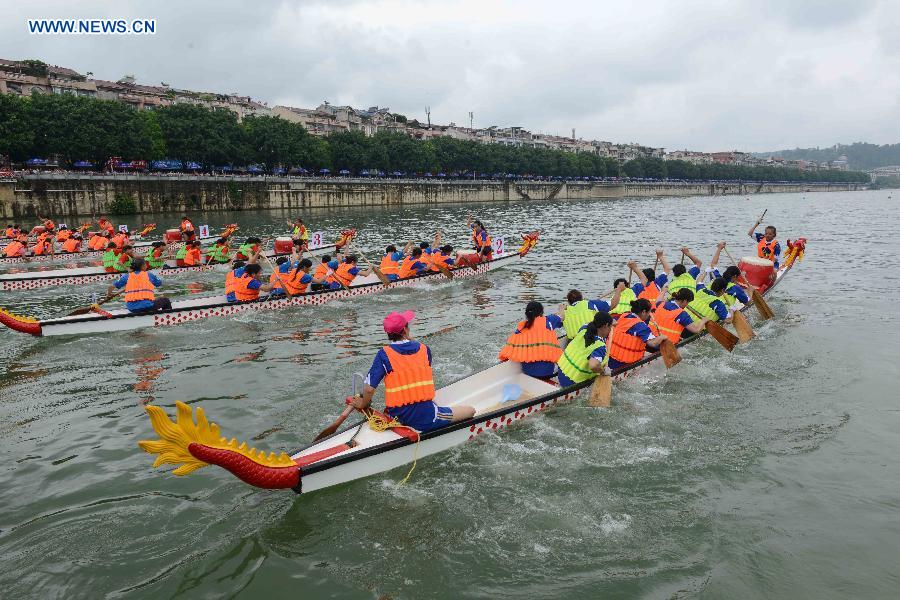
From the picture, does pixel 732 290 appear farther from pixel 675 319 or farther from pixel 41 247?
pixel 41 247

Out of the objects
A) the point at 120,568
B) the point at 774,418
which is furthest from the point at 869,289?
the point at 120,568

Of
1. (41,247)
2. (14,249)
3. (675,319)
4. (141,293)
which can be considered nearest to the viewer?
(675,319)

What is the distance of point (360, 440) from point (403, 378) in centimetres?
93

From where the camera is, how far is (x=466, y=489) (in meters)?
6.77

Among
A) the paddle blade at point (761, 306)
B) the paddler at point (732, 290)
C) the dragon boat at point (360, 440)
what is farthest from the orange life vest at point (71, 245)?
the paddle blade at point (761, 306)

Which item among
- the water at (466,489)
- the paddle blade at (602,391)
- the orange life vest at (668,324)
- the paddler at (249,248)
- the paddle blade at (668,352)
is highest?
the paddler at (249,248)

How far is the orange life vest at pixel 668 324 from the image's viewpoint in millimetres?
10391

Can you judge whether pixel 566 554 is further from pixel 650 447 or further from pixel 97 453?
pixel 97 453

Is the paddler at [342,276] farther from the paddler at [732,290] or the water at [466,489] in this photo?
the paddler at [732,290]

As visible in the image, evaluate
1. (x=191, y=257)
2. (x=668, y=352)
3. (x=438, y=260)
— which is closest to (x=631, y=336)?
(x=668, y=352)

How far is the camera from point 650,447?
791cm

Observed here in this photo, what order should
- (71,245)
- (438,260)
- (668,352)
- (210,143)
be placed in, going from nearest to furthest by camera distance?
(668,352), (438,260), (71,245), (210,143)

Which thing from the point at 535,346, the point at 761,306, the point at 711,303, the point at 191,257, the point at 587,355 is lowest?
the point at 761,306

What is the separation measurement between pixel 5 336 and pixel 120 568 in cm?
1057
